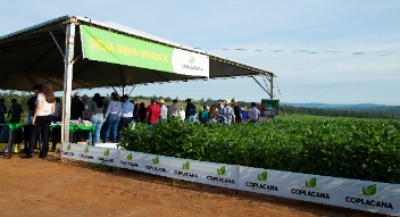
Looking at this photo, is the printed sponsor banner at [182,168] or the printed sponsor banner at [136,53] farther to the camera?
the printed sponsor banner at [136,53]

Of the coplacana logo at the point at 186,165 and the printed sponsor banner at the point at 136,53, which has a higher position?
the printed sponsor banner at the point at 136,53

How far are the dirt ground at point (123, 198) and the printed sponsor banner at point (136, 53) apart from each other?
3.66m

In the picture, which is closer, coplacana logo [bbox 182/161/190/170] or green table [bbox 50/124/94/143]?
coplacana logo [bbox 182/161/190/170]

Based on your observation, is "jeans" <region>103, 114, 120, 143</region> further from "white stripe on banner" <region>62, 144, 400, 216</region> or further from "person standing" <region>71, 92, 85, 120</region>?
"white stripe on banner" <region>62, 144, 400, 216</region>

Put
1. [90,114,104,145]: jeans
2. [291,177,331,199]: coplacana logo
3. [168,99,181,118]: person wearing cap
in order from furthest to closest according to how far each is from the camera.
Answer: [168,99,181,118]: person wearing cap
[90,114,104,145]: jeans
[291,177,331,199]: coplacana logo

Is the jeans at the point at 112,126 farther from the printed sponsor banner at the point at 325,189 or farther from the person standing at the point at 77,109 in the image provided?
the printed sponsor banner at the point at 325,189

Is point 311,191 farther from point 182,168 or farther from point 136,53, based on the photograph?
point 136,53

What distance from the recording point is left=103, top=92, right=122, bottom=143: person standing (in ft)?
36.7

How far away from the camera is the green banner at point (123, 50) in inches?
384

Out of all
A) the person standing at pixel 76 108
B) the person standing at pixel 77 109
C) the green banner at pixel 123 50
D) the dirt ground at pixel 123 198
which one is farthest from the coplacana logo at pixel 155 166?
the person standing at pixel 76 108

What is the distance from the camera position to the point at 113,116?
36.9ft

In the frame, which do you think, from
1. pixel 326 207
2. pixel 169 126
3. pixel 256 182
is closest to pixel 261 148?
pixel 256 182

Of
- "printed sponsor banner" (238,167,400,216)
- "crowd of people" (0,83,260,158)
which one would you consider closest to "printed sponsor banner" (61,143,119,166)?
"crowd of people" (0,83,260,158)

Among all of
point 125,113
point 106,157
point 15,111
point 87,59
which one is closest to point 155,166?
point 106,157
